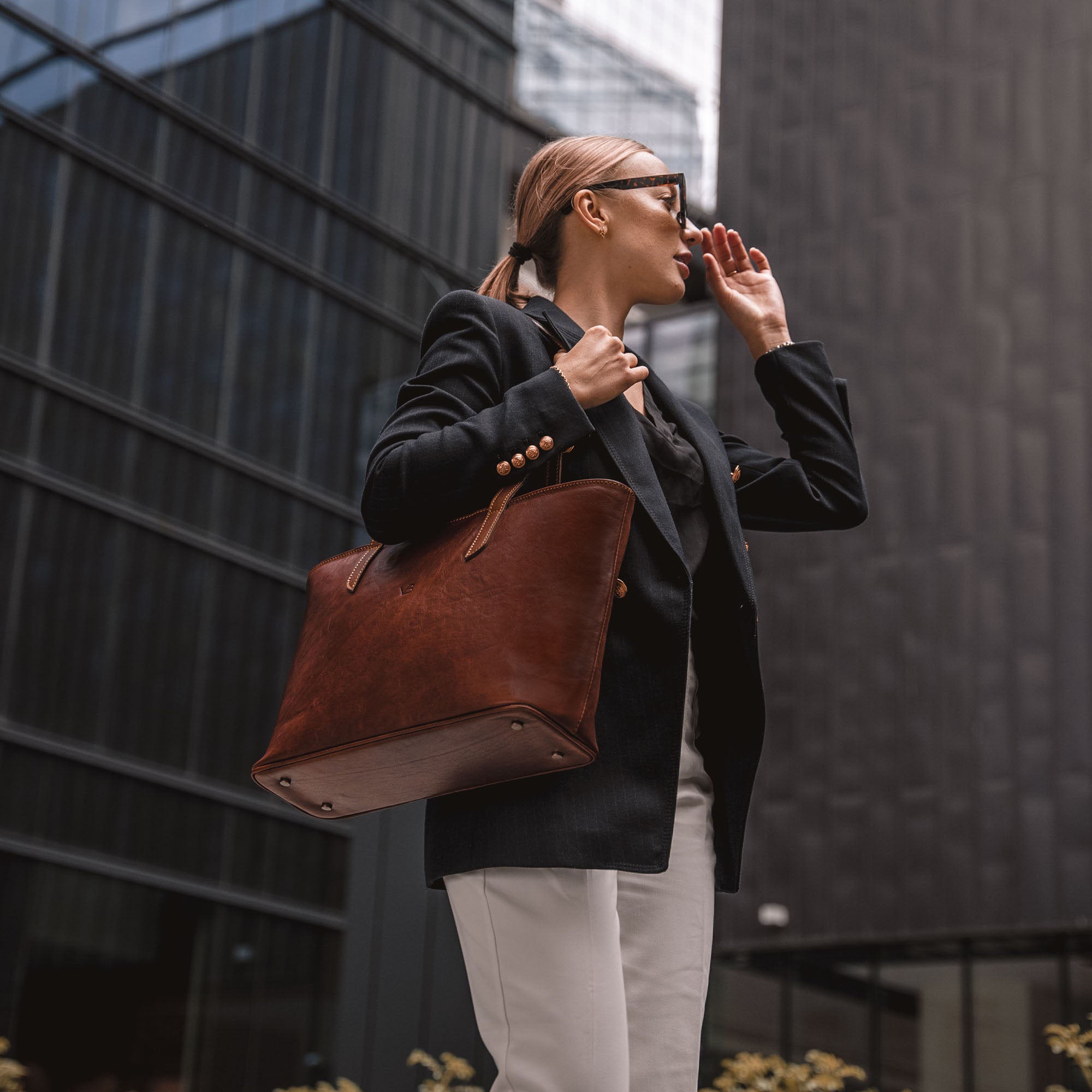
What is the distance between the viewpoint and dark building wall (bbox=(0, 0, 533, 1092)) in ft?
50.2

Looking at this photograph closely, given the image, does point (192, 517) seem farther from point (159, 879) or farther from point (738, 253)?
point (738, 253)

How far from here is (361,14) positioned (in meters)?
19.8

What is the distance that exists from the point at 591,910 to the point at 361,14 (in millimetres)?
19402

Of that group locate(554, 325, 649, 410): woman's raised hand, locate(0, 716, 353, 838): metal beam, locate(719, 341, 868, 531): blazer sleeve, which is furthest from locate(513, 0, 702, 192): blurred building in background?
locate(554, 325, 649, 410): woman's raised hand

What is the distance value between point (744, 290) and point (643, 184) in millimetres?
389

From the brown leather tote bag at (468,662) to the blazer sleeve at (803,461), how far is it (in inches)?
27.6

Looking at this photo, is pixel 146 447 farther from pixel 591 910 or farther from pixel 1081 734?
pixel 591 910

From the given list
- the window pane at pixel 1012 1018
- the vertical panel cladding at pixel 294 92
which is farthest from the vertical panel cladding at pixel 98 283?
the window pane at pixel 1012 1018

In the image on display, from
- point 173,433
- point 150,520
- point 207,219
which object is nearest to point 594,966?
point 150,520

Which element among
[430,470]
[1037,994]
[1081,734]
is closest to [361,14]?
[1081,734]

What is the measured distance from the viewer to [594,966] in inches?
77.7

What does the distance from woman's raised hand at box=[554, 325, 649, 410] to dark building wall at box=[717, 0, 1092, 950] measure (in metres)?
15.0

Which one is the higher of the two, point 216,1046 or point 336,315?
point 336,315

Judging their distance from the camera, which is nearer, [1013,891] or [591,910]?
[591,910]
